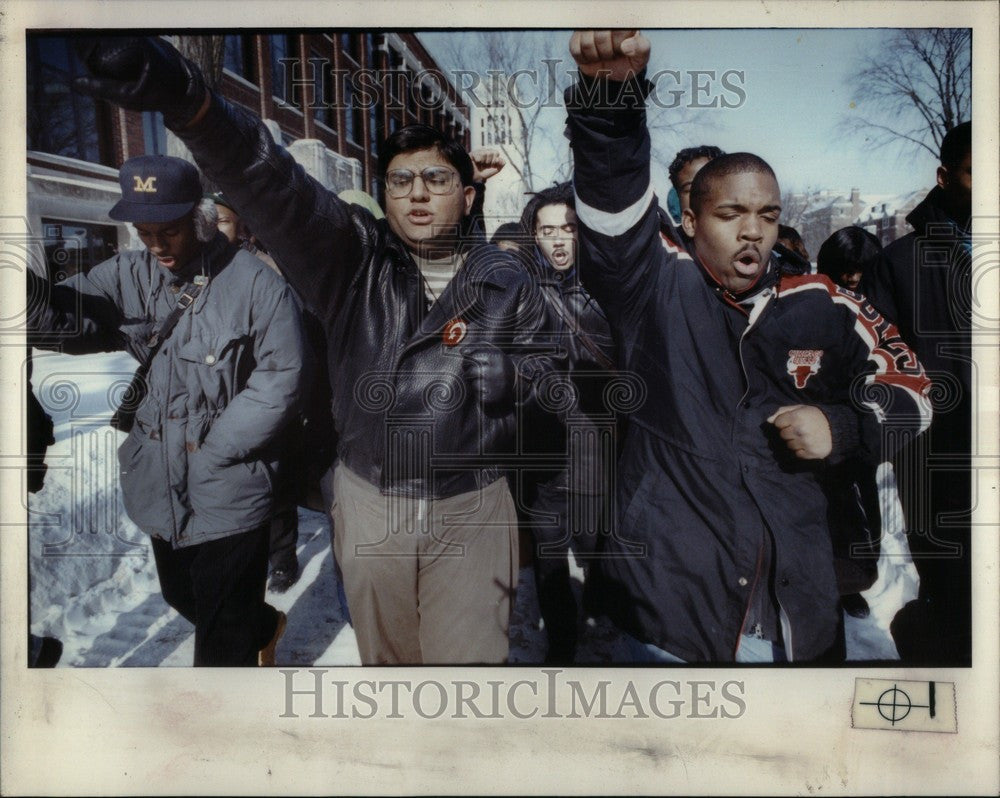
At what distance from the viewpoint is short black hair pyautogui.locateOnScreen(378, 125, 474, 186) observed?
312 cm

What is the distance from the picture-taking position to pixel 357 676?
327cm

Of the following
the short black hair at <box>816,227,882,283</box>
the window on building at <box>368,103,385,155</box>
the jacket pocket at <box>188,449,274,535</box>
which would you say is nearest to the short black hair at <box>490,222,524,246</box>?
the window on building at <box>368,103,385,155</box>

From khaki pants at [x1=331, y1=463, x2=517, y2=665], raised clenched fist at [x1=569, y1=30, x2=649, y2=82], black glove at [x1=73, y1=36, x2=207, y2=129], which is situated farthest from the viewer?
khaki pants at [x1=331, y1=463, x2=517, y2=665]

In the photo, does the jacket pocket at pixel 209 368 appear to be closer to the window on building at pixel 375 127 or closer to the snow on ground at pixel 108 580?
the snow on ground at pixel 108 580

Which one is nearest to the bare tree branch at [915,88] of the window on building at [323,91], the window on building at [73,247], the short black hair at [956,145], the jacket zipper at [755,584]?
the short black hair at [956,145]

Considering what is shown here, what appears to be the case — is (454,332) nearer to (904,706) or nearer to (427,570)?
(427,570)

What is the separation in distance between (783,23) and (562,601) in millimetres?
2536

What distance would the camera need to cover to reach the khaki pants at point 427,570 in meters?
3.21

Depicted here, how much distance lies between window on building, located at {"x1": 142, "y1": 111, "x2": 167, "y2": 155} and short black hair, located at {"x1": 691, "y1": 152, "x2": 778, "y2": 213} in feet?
6.92

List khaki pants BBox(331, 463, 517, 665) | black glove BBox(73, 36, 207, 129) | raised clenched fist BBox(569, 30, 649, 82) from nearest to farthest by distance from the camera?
black glove BBox(73, 36, 207, 129) < raised clenched fist BBox(569, 30, 649, 82) < khaki pants BBox(331, 463, 517, 665)

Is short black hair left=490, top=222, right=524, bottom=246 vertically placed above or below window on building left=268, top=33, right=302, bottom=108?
below

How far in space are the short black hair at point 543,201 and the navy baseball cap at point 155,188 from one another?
4.32 feet

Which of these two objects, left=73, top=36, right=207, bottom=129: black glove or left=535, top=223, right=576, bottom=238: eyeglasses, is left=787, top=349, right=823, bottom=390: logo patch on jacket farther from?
left=73, top=36, right=207, bottom=129: black glove

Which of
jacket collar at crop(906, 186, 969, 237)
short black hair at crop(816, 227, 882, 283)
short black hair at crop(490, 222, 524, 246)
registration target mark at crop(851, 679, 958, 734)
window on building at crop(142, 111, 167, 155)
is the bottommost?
registration target mark at crop(851, 679, 958, 734)
